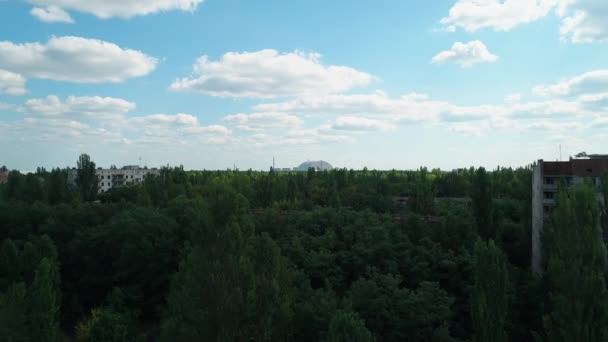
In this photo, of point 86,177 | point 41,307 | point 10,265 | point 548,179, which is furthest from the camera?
point 86,177

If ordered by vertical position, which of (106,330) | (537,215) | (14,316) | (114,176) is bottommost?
(106,330)

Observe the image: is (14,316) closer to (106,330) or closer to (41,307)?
(41,307)

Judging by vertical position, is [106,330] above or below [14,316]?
below

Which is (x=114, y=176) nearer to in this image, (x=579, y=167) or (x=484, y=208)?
(x=484, y=208)

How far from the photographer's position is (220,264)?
47.3 ft

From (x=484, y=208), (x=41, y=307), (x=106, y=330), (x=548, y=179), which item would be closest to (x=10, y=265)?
(x=41, y=307)

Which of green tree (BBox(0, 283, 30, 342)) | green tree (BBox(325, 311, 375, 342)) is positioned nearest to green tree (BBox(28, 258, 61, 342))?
green tree (BBox(0, 283, 30, 342))

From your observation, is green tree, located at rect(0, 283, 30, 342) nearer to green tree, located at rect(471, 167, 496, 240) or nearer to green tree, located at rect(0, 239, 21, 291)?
green tree, located at rect(0, 239, 21, 291)

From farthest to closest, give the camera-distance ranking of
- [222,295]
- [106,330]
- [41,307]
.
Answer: [106,330] < [41,307] < [222,295]

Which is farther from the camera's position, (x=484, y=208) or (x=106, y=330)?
(x=484, y=208)

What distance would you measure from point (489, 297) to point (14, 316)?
17.9 metres

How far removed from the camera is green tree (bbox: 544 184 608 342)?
1597cm

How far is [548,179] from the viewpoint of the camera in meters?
31.1

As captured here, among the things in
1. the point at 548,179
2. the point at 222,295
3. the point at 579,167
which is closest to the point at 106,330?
the point at 222,295
